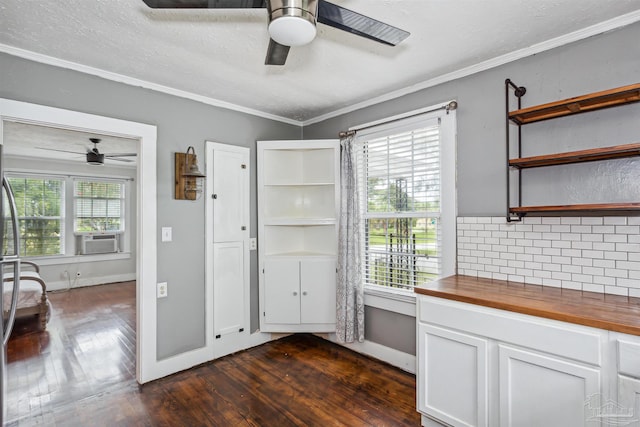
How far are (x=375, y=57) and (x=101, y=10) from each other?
1.61 metres

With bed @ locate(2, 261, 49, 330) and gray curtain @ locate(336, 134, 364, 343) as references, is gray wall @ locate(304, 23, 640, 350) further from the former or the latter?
bed @ locate(2, 261, 49, 330)

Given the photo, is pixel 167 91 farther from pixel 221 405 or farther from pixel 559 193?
pixel 559 193

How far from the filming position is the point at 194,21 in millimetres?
1791

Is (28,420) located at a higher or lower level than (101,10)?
lower

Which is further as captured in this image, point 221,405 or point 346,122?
point 346,122

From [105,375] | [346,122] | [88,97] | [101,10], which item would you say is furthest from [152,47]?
[105,375]

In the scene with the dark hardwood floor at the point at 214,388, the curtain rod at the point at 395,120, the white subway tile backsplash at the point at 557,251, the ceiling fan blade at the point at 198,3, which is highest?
the curtain rod at the point at 395,120

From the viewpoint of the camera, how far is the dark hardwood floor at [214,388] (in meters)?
2.17

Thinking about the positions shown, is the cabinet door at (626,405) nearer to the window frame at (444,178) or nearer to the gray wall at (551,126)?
the gray wall at (551,126)

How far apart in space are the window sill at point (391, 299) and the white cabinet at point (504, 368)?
71cm

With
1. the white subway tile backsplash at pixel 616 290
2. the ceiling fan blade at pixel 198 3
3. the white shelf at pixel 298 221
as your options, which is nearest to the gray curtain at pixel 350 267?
the white shelf at pixel 298 221

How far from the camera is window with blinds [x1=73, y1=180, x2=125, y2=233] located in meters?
6.38

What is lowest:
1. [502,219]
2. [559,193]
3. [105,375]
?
[105,375]

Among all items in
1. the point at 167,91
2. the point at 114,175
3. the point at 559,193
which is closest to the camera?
the point at 559,193
